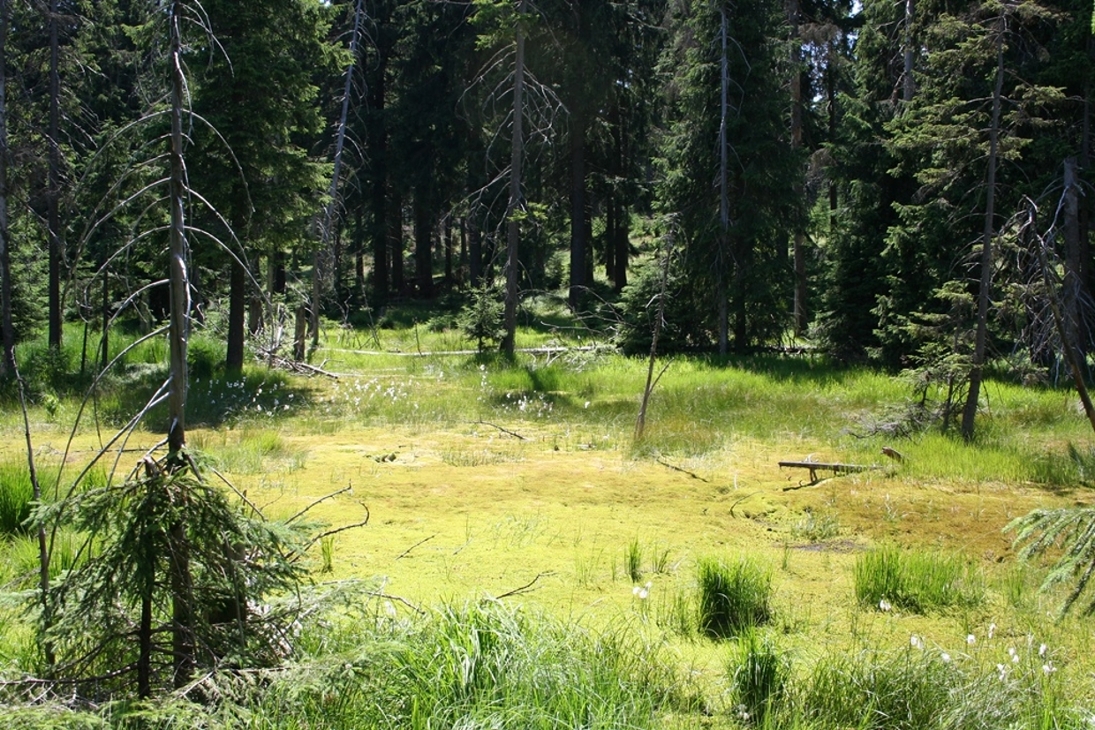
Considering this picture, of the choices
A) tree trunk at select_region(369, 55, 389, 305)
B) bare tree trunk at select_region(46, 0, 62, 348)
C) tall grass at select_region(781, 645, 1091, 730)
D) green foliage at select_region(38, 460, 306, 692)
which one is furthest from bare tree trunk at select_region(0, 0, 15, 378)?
tree trunk at select_region(369, 55, 389, 305)

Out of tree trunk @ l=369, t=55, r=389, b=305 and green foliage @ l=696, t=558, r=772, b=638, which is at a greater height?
tree trunk @ l=369, t=55, r=389, b=305

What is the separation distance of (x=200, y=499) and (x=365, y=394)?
518 inches

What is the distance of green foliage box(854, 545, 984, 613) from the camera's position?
19.6ft

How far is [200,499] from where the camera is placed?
329 cm

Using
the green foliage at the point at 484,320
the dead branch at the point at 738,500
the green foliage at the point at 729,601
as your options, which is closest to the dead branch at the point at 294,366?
the green foliage at the point at 484,320

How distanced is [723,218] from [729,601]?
1718 centimetres

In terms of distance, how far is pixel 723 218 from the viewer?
21609 mm

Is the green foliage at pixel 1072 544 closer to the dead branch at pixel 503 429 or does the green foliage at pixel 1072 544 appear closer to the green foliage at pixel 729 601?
the green foliage at pixel 729 601

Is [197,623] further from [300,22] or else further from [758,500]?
[300,22]

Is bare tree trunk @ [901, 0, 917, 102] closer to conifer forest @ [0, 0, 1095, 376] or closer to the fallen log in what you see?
conifer forest @ [0, 0, 1095, 376]

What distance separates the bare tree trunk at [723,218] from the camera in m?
21.5

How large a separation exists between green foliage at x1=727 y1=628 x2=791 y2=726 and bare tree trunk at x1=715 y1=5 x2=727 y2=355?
57.7 ft

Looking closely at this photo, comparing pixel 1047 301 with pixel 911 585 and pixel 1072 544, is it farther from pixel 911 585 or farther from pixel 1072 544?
pixel 1072 544

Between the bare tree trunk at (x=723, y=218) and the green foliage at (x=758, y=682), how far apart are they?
17.6m
